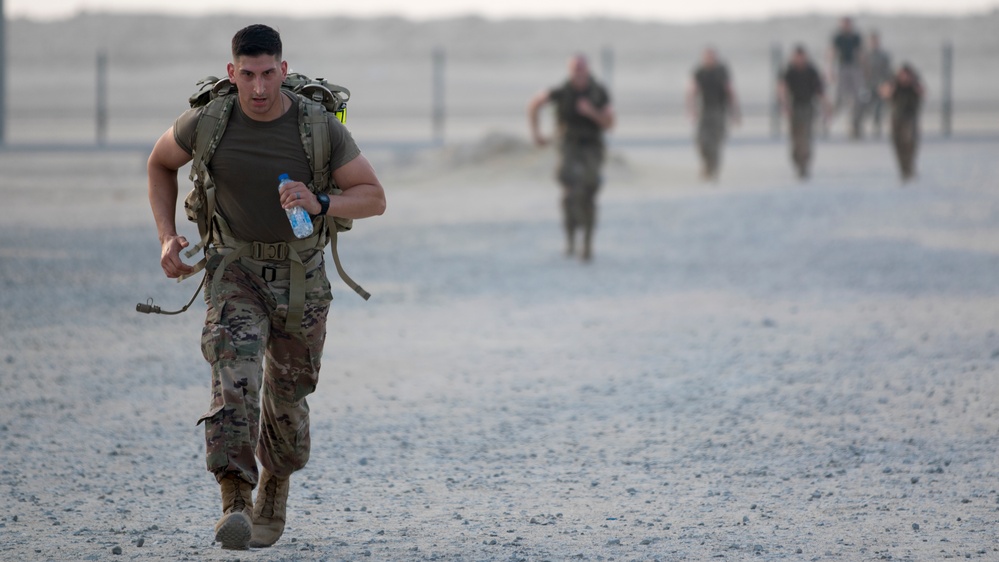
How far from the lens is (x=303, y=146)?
4.72m

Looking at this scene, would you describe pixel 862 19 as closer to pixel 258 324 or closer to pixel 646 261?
pixel 646 261

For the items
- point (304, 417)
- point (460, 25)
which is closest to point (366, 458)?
point (304, 417)

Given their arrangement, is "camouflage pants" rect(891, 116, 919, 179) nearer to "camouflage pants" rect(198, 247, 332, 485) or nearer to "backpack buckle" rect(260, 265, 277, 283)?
"camouflage pants" rect(198, 247, 332, 485)

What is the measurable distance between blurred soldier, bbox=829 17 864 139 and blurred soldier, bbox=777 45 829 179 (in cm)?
625

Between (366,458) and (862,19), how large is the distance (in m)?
70.2

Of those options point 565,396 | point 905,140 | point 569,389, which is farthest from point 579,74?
point 905,140

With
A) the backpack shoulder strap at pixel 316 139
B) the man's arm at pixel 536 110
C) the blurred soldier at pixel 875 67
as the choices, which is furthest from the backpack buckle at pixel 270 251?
the blurred soldier at pixel 875 67

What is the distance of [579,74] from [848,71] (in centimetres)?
1404

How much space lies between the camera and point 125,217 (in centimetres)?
1666

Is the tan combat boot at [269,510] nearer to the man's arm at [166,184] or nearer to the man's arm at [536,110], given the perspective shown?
the man's arm at [166,184]

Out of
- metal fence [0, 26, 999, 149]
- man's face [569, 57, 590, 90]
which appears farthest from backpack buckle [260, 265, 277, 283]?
metal fence [0, 26, 999, 149]

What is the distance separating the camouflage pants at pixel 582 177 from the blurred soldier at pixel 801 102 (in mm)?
6983

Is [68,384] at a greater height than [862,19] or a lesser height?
lesser

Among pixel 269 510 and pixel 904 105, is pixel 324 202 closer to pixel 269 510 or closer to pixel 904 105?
pixel 269 510
